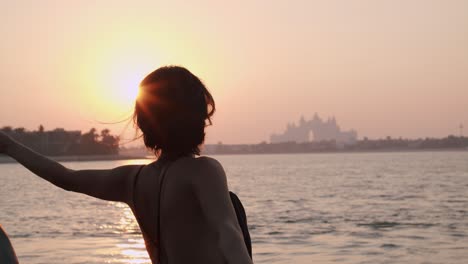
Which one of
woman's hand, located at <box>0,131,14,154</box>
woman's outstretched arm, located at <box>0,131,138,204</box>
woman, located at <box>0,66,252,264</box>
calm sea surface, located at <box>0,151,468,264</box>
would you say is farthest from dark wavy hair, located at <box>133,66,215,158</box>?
calm sea surface, located at <box>0,151,468,264</box>

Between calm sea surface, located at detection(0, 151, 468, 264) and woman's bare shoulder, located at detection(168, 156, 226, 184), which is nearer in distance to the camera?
woman's bare shoulder, located at detection(168, 156, 226, 184)

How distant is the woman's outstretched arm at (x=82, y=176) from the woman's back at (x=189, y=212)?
53 mm

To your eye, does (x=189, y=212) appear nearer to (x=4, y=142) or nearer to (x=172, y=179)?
(x=172, y=179)

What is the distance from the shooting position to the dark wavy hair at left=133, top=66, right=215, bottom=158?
83.4 inches

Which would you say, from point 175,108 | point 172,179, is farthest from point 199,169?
point 175,108

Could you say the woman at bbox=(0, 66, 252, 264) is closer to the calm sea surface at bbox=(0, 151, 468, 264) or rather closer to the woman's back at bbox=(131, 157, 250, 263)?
the woman's back at bbox=(131, 157, 250, 263)

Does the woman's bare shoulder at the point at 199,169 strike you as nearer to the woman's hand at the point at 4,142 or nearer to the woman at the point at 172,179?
the woman at the point at 172,179

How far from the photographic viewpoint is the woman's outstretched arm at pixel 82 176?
223cm

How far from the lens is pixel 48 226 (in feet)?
83.0

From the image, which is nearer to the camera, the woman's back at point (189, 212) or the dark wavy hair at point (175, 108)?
the woman's back at point (189, 212)

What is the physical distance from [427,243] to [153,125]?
18.1 meters

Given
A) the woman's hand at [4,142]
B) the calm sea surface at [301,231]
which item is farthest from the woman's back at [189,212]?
the calm sea surface at [301,231]

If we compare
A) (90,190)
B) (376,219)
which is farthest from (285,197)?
(90,190)

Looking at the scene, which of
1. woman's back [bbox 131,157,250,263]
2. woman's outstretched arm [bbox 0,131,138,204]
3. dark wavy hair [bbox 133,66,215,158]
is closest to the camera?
woman's back [bbox 131,157,250,263]
